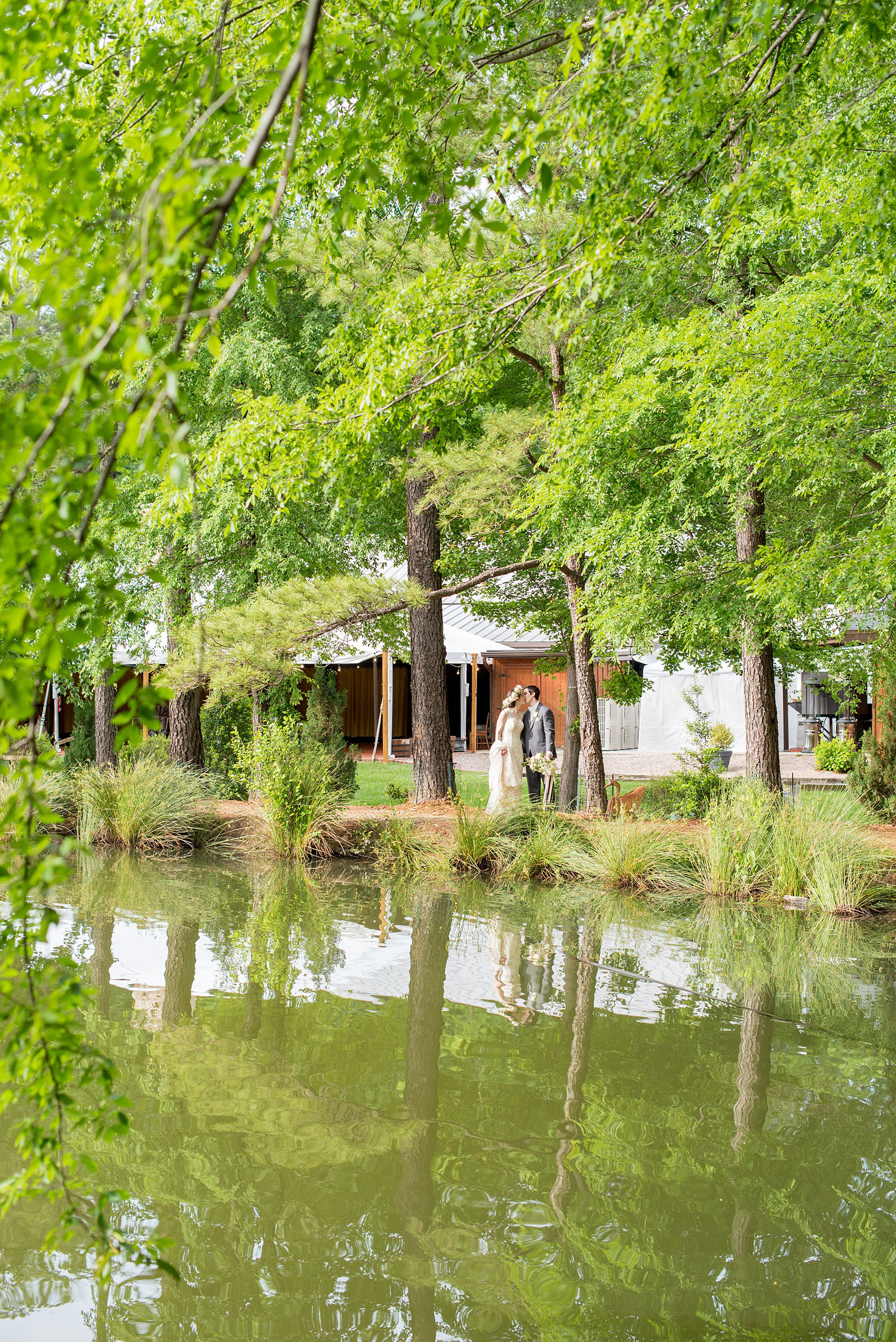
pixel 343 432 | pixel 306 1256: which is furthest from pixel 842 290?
pixel 306 1256

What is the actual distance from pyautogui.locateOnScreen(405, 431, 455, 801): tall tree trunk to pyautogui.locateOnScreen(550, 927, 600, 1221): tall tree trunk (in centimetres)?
648

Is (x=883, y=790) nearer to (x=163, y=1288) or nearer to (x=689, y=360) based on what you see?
(x=689, y=360)

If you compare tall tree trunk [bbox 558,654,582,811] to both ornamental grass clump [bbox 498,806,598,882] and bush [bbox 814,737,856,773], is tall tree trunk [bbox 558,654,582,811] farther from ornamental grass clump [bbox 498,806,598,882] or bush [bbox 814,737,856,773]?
bush [bbox 814,737,856,773]

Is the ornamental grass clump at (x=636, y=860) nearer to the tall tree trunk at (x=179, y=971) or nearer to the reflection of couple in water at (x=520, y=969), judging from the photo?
the reflection of couple in water at (x=520, y=969)

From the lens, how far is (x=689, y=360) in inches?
352

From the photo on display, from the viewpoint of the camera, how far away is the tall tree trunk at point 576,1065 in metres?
4.02

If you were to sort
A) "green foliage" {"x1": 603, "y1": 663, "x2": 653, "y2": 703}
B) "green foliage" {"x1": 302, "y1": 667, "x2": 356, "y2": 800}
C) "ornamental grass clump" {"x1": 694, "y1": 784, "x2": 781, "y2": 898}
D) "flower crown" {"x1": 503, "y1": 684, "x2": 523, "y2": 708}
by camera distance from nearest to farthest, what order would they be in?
"ornamental grass clump" {"x1": 694, "y1": 784, "x2": 781, "y2": 898} → "flower crown" {"x1": 503, "y1": 684, "x2": 523, "y2": 708} → "green foliage" {"x1": 603, "y1": 663, "x2": 653, "y2": 703} → "green foliage" {"x1": 302, "y1": 667, "x2": 356, "y2": 800}

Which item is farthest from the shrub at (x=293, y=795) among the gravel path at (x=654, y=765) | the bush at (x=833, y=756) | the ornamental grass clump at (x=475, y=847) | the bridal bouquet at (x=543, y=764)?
the bush at (x=833, y=756)

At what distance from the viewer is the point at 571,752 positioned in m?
14.6

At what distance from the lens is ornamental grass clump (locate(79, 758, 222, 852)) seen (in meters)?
12.0

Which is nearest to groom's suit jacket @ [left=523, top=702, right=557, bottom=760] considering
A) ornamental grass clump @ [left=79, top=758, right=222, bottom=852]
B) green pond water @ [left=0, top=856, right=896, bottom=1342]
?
ornamental grass clump @ [left=79, top=758, right=222, bottom=852]

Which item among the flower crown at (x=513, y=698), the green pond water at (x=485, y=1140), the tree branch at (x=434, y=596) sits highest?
the tree branch at (x=434, y=596)

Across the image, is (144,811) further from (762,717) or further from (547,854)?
(762,717)

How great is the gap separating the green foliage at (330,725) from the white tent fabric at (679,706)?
11731 millimetres
